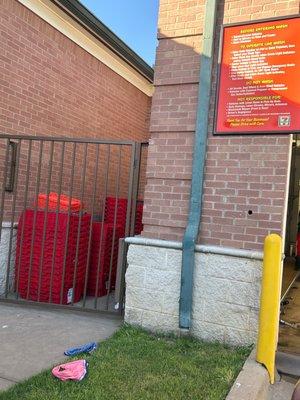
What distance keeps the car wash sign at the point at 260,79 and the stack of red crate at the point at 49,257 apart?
7.63ft

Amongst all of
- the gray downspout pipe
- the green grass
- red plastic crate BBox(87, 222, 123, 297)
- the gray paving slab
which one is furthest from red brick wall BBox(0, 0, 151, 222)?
the gray paving slab

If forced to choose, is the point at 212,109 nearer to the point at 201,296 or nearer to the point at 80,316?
the point at 201,296

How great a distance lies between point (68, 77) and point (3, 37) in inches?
58.0

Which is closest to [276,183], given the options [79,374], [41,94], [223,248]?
[223,248]

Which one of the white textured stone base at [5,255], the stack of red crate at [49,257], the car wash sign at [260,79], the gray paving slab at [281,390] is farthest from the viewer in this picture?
the white textured stone base at [5,255]

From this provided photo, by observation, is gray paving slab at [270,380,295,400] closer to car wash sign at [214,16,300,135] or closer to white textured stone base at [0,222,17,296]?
car wash sign at [214,16,300,135]

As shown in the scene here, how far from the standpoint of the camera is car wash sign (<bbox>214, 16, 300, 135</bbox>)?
398cm

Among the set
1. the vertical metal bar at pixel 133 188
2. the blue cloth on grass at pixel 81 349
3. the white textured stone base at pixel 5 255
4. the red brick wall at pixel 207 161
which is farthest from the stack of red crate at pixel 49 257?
the blue cloth on grass at pixel 81 349

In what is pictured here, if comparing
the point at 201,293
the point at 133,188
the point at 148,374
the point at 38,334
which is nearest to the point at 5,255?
the point at 38,334

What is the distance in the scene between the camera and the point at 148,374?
3.35 m

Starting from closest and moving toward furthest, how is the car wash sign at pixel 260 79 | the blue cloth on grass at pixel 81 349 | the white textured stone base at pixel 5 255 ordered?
the blue cloth on grass at pixel 81 349 → the car wash sign at pixel 260 79 → the white textured stone base at pixel 5 255

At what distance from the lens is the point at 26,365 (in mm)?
3523

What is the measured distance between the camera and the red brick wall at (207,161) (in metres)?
4.08

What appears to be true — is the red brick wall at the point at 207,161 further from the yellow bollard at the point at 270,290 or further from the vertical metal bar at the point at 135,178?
the yellow bollard at the point at 270,290
